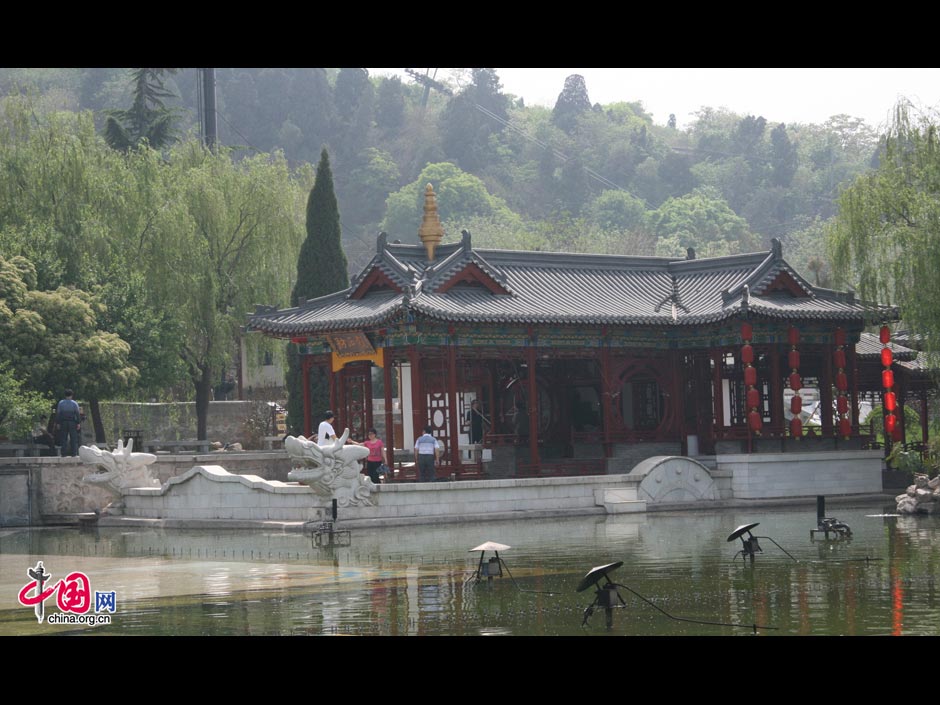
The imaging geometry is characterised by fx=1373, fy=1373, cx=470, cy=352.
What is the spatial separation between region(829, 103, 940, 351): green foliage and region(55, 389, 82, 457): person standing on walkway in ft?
51.5

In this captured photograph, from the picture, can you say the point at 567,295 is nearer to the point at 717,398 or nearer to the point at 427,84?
the point at 717,398

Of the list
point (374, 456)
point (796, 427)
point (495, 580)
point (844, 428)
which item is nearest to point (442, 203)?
point (844, 428)

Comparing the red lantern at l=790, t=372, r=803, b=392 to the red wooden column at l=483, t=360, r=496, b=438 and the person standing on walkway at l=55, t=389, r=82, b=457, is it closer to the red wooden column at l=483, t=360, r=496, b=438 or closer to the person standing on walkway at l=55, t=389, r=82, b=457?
the red wooden column at l=483, t=360, r=496, b=438

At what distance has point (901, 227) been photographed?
1016 inches

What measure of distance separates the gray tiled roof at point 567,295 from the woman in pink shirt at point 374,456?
2651 millimetres

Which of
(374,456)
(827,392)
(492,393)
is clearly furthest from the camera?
(492,393)

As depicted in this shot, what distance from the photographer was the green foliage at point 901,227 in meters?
24.9

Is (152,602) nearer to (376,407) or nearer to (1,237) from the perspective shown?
(1,237)

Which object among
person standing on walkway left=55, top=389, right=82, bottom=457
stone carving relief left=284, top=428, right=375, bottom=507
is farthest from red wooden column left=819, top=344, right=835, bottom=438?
person standing on walkway left=55, top=389, right=82, bottom=457

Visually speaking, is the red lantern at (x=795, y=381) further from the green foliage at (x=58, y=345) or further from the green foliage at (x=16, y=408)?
the green foliage at (x=16, y=408)

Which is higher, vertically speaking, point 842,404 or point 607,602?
point 842,404

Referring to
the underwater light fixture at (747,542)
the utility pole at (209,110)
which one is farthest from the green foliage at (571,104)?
the underwater light fixture at (747,542)

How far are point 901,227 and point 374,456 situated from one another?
35.3 ft

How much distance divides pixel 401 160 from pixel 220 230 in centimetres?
7330
